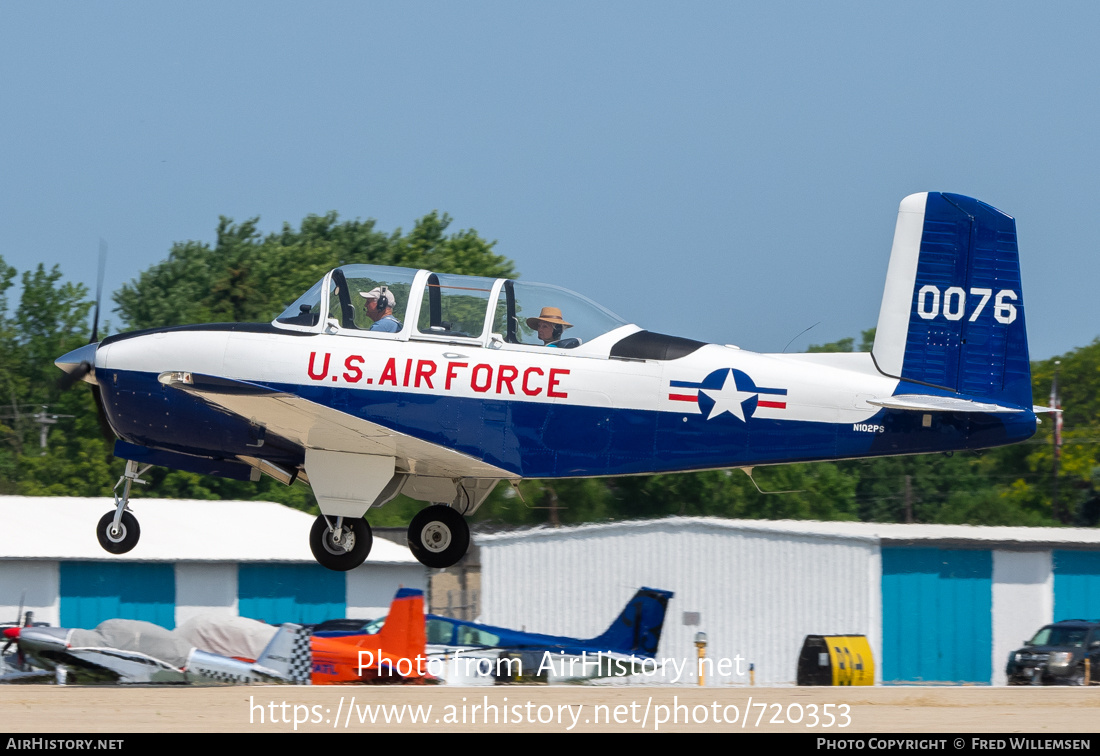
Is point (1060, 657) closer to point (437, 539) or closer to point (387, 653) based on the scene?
point (387, 653)

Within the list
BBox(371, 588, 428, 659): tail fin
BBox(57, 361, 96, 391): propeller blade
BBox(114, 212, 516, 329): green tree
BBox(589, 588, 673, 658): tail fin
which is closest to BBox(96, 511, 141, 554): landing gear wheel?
BBox(57, 361, 96, 391): propeller blade

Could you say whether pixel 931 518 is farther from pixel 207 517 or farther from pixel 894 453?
pixel 894 453

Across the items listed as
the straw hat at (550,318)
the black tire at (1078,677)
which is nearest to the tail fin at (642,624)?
the black tire at (1078,677)

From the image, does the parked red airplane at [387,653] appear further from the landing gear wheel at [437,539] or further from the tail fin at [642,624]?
the landing gear wheel at [437,539]

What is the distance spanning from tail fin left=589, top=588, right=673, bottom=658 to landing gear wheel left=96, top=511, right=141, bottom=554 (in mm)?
9773

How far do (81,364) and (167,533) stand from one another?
14.3 metres

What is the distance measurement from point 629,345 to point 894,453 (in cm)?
262

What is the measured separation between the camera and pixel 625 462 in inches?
484

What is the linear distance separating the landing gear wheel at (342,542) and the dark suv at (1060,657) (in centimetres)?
1468

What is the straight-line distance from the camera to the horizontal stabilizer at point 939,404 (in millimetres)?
11797

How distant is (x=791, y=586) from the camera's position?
2442 centimetres

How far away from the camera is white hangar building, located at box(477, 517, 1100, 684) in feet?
80.0

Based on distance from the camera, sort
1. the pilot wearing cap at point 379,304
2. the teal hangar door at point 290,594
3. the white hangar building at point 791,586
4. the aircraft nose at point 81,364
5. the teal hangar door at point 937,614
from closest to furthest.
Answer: the pilot wearing cap at point 379,304
the aircraft nose at point 81,364
the white hangar building at point 791,586
the teal hangar door at point 937,614
the teal hangar door at point 290,594

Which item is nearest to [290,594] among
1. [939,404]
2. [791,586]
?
[791,586]
